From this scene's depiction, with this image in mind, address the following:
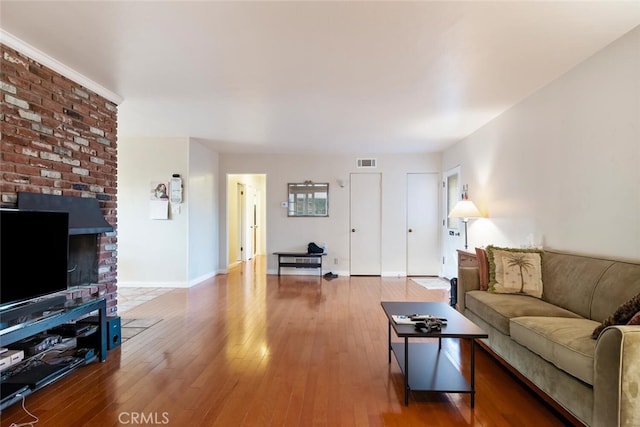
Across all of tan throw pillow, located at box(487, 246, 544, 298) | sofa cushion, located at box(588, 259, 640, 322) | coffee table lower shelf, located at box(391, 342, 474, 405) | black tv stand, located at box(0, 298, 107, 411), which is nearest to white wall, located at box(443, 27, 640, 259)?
sofa cushion, located at box(588, 259, 640, 322)

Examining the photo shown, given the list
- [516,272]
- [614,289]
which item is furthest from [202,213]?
[614,289]

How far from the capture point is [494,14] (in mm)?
2072

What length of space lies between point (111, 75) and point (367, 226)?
496 cm

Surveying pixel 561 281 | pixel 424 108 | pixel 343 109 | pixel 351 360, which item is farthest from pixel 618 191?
pixel 343 109

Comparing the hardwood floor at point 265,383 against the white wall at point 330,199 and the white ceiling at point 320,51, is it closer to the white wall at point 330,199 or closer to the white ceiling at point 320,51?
the white ceiling at point 320,51

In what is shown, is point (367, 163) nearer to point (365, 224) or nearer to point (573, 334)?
point (365, 224)

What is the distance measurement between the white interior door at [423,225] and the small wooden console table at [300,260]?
72.0 inches

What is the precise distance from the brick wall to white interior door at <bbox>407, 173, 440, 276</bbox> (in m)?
5.14

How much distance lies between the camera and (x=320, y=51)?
100 inches

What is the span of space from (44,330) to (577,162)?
167 inches

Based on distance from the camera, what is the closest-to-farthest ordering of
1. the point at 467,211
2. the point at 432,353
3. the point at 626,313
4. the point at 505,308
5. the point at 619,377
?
1. the point at 619,377
2. the point at 626,313
3. the point at 505,308
4. the point at 432,353
5. the point at 467,211

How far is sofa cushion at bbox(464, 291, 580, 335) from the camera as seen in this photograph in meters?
2.41

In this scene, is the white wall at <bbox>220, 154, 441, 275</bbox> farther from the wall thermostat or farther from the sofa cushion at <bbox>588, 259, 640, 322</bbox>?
the sofa cushion at <bbox>588, 259, 640, 322</bbox>

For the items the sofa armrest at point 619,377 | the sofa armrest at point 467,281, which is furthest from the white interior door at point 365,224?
the sofa armrest at point 619,377
